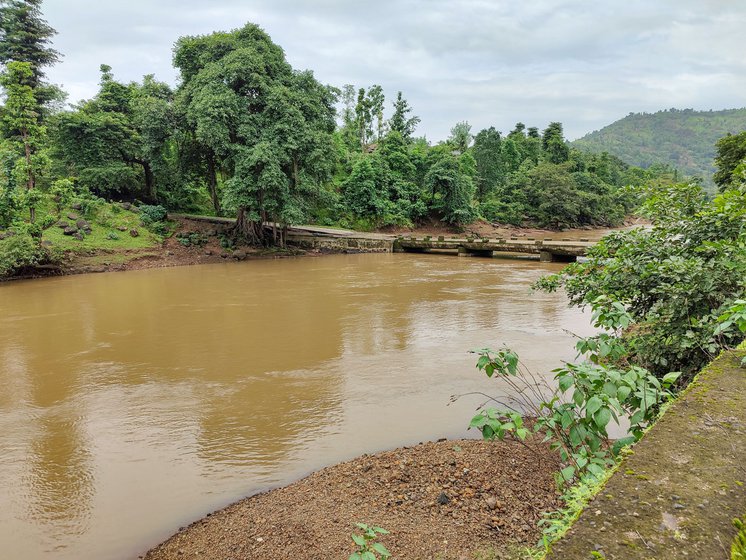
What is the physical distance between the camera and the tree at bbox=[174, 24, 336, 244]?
774 inches

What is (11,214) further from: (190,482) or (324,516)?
(324,516)

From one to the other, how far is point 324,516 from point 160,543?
1.21 metres

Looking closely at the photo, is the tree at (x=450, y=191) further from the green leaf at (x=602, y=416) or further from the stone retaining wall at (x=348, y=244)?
the green leaf at (x=602, y=416)

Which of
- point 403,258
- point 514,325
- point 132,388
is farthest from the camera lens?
point 403,258

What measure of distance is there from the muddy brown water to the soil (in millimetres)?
447

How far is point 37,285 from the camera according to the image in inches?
597

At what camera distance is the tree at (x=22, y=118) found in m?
14.5

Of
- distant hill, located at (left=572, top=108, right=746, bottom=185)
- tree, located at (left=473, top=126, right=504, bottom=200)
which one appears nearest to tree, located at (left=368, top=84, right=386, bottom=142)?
tree, located at (left=473, top=126, right=504, bottom=200)

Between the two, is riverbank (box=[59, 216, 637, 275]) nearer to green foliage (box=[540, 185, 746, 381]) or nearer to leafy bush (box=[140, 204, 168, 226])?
leafy bush (box=[140, 204, 168, 226])

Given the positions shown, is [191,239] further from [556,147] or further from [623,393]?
[556,147]

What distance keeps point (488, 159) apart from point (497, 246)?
62.7 ft

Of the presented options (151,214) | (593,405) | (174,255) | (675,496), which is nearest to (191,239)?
(174,255)

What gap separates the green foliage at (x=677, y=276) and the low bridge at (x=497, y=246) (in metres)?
15.3

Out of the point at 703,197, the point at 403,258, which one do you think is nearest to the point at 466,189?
the point at 403,258
